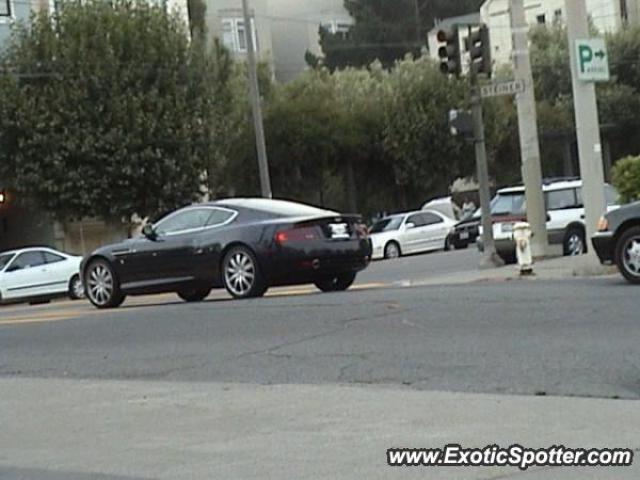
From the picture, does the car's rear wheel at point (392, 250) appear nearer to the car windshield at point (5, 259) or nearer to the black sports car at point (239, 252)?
the car windshield at point (5, 259)

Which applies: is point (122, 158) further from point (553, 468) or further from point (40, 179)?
point (553, 468)

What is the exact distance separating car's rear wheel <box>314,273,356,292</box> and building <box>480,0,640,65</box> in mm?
42582

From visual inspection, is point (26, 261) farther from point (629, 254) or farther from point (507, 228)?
point (629, 254)

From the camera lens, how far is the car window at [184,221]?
18.2 metres

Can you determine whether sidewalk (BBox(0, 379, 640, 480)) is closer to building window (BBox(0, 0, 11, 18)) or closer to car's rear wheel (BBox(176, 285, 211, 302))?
car's rear wheel (BBox(176, 285, 211, 302))

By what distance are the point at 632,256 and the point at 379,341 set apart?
446 centimetres

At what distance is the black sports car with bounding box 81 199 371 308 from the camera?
56.5ft

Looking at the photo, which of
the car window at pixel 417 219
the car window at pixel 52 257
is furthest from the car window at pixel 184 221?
the car window at pixel 417 219

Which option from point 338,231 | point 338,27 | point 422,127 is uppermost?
point 338,27

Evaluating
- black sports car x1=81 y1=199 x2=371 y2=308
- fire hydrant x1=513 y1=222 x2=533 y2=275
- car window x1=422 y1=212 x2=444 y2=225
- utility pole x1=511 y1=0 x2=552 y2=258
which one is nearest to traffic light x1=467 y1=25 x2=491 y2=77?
utility pole x1=511 y1=0 x2=552 y2=258

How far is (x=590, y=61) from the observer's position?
60.5 ft

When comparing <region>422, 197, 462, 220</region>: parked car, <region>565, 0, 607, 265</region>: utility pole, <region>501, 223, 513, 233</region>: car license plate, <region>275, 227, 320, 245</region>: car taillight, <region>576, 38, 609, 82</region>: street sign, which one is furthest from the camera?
<region>422, 197, 462, 220</region>: parked car

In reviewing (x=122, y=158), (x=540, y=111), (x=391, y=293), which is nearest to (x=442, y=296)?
(x=391, y=293)

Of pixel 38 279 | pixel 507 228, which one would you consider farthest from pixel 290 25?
pixel 507 228
